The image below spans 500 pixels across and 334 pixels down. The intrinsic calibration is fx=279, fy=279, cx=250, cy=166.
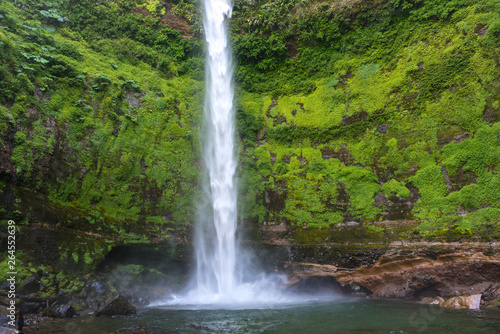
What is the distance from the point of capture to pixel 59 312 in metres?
6.13

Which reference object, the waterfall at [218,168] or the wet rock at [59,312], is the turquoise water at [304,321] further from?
the waterfall at [218,168]

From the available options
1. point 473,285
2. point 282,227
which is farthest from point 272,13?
point 473,285

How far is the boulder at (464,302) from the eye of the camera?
6714 millimetres

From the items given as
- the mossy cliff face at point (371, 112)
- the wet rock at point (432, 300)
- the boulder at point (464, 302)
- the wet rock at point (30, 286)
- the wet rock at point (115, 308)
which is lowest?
the wet rock at point (432, 300)

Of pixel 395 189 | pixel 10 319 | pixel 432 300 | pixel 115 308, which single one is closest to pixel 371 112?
pixel 395 189

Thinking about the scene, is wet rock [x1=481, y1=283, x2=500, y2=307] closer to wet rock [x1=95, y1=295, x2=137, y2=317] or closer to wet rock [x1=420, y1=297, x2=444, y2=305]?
wet rock [x1=420, y1=297, x2=444, y2=305]

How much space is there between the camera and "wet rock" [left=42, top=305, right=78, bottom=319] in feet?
19.7

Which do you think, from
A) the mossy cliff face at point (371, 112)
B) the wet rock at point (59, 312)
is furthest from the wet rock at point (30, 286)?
the mossy cliff face at point (371, 112)

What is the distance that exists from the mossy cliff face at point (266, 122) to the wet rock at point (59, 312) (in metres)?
1.71

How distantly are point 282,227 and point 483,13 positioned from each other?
10.7 m

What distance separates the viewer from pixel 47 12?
11.6m

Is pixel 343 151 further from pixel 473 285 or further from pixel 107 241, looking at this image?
pixel 107 241

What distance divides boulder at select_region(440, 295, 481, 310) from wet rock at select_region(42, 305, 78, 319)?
29.5ft

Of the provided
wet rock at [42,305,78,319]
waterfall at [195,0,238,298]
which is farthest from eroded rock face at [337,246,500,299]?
wet rock at [42,305,78,319]
